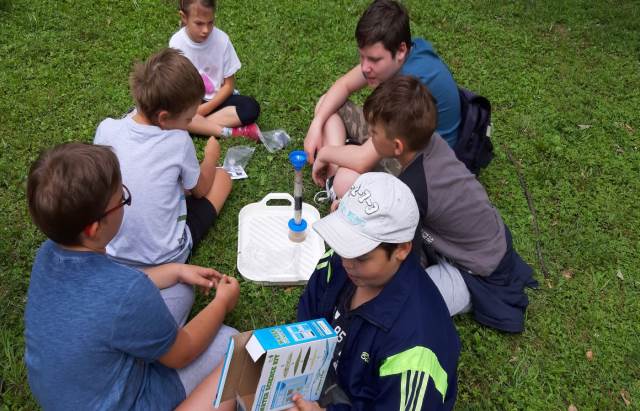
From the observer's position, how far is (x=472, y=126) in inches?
132

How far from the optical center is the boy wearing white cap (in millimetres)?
1767

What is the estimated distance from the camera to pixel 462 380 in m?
2.74

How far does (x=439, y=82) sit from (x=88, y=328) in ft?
8.02

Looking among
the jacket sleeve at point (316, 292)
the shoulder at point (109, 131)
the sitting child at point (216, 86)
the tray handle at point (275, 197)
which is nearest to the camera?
the jacket sleeve at point (316, 292)

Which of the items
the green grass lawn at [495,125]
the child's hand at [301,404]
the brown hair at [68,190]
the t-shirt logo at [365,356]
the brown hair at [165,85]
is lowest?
the green grass lawn at [495,125]

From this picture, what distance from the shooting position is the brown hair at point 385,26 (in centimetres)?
311

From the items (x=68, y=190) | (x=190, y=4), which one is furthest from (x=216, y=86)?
(x=68, y=190)

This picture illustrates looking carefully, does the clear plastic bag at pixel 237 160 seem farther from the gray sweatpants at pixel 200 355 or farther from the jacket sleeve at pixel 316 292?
the jacket sleeve at pixel 316 292

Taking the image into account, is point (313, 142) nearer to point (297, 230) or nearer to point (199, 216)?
point (297, 230)

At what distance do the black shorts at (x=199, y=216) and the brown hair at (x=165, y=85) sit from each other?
628mm

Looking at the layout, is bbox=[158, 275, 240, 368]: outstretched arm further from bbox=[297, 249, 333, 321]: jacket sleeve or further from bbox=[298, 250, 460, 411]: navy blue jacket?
bbox=[298, 250, 460, 411]: navy blue jacket

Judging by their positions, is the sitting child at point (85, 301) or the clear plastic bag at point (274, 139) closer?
the sitting child at point (85, 301)

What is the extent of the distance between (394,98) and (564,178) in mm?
2209

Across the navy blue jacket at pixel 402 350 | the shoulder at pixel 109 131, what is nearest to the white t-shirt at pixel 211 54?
the shoulder at pixel 109 131
